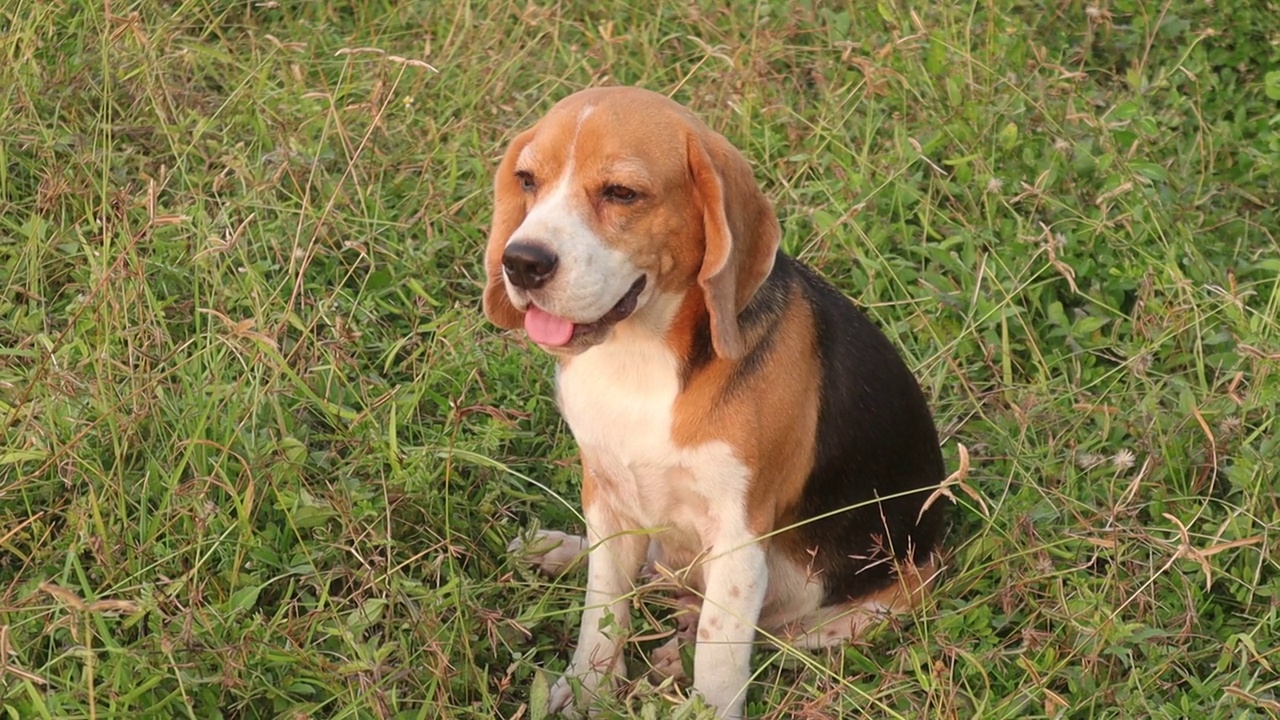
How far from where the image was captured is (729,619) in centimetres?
372

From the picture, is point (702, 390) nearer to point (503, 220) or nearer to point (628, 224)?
point (628, 224)

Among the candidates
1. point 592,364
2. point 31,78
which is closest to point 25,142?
point 31,78

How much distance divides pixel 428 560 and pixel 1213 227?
3227mm

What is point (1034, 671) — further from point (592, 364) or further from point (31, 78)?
point (31, 78)

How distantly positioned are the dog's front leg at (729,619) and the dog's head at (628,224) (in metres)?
0.52

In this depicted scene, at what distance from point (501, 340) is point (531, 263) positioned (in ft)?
5.21

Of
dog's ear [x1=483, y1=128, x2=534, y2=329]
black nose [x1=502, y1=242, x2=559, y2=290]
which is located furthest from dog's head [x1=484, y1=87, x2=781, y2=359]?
dog's ear [x1=483, y1=128, x2=534, y2=329]

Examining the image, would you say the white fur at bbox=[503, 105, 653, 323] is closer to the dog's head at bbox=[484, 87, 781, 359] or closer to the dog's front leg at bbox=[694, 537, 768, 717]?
the dog's head at bbox=[484, 87, 781, 359]

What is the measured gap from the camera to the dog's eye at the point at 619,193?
3389 mm

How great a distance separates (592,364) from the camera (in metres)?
3.71

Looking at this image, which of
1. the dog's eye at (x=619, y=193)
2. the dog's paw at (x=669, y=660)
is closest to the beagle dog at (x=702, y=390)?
the dog's eye at (x=619, y=193)

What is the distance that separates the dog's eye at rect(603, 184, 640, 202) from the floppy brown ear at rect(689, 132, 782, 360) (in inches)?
6.5

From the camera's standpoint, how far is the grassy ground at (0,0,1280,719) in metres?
3.62

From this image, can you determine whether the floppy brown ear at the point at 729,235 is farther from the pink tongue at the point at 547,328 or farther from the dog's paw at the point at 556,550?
the dog's paw at the point at 556,550
